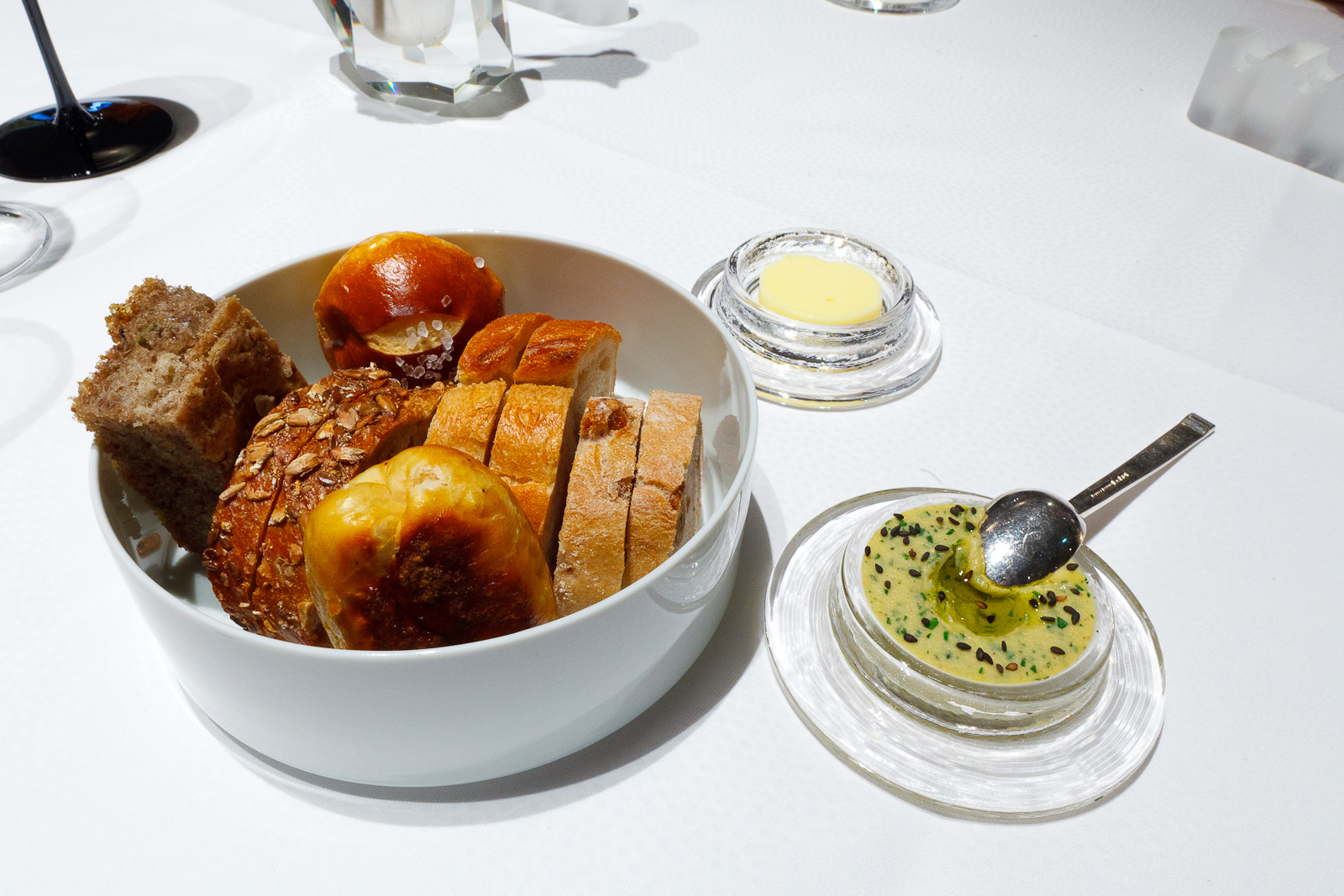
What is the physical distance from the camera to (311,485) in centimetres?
72

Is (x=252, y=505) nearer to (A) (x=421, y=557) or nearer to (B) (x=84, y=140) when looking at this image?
(A) (x=421, y=557)

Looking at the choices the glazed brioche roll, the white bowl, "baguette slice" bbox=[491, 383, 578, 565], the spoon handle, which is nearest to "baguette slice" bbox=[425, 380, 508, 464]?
"baguette slice" bbox=[491, 383, 578, 565]

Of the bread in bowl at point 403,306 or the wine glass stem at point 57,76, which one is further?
the wine glass stem at point 57,76

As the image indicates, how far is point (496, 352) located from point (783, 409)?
1.31ft

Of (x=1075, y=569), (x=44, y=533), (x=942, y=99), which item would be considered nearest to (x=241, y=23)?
(x=44, y=533)

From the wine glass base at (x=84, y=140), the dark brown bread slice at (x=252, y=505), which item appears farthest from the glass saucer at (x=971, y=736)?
the wine glass base at (x=84, y=140)

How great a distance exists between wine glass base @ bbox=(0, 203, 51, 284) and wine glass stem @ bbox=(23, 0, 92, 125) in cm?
25

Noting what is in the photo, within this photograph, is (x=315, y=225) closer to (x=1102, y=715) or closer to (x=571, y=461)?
(x=571, y=461)

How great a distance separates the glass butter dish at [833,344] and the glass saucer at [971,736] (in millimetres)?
319

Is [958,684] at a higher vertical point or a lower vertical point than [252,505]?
lower

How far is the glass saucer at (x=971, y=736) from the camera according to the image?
0.70 meters

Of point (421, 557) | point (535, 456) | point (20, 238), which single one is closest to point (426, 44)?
point (20, 238)

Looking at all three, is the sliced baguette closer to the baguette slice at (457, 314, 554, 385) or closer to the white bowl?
the baguette slice at (457, 314, 554, 385)

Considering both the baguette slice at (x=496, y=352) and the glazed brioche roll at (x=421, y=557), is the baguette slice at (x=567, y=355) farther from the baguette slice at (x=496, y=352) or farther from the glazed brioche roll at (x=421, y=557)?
the glazed brioche roll at (x=421, y=557)
